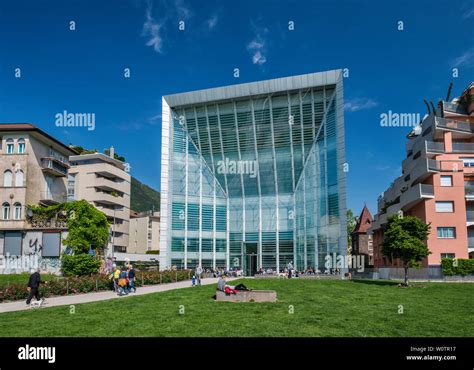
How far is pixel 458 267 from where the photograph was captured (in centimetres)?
3731

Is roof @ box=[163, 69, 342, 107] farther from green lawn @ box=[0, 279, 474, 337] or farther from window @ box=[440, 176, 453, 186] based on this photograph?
green lawn @ box=[0, 279, 474, 337]

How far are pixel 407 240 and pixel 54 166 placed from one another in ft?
129

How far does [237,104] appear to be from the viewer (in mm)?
53406

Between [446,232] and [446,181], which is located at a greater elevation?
[446,181]

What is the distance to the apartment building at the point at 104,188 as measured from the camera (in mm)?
75312

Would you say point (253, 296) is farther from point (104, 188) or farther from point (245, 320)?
point (104, 188)

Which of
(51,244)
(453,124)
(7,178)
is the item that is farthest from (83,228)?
(453,124)

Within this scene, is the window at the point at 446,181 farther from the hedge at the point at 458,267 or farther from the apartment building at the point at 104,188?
the apartment building at the point at 104,188

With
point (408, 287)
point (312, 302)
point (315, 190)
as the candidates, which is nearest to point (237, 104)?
point (315, 190)

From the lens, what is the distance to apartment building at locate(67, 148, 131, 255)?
75312 mm

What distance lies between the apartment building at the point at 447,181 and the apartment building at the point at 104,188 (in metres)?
50.2

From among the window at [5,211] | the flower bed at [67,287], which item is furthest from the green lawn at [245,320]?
the window at [5,211]

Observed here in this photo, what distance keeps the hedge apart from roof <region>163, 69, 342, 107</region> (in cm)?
2331
